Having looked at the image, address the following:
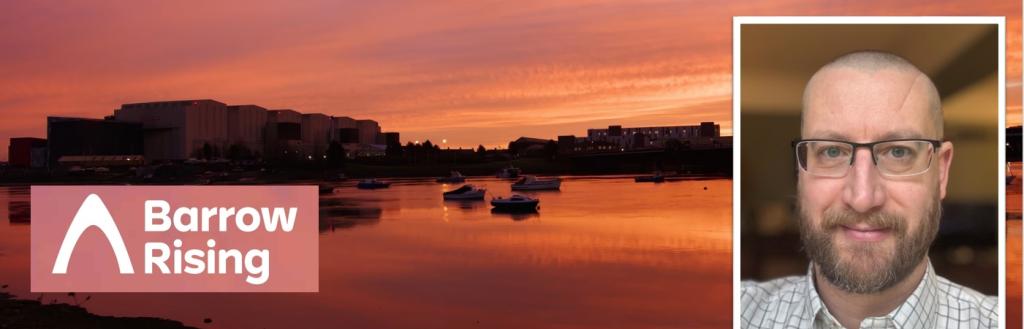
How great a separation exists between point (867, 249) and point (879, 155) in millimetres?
555

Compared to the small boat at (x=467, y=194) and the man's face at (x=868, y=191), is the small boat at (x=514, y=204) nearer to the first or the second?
the small boat at (x=467, y=194)

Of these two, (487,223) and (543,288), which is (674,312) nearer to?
(543,288)

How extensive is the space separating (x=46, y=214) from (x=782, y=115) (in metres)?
6.89

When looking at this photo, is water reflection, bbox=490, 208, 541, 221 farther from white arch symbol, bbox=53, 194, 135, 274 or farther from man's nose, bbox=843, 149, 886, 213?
man's nose, bbox=843, 149, 886, 213

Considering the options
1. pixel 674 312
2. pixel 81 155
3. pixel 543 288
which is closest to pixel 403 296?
pixel 543 288

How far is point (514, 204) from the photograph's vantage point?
3234 centimetres

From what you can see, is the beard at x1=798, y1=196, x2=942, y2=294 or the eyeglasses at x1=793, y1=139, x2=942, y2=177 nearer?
the eyeglasses at x1=793, y1=139, x2=942, y2=177

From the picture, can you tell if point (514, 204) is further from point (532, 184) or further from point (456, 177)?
point (456, 177)

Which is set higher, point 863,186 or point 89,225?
point 863,186

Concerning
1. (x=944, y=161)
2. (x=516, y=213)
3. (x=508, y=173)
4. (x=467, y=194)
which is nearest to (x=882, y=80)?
(x=944, y=161)

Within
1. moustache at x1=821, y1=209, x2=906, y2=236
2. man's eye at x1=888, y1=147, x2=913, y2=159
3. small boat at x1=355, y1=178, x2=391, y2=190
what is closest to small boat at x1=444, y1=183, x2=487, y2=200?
small boat at x1=355, y1=178, x2=391, y2=190

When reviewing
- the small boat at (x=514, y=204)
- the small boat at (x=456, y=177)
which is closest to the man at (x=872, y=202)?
the small boat at (x=514, y=204)

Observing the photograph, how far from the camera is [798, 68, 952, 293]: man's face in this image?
4.30 meters

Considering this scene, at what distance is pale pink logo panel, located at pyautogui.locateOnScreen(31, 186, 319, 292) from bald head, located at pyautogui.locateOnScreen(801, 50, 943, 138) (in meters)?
4.21
